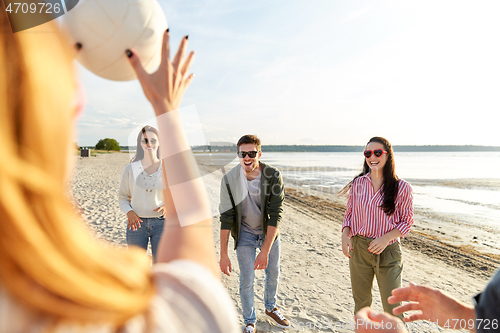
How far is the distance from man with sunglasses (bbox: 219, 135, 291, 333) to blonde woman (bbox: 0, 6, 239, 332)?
3202mm

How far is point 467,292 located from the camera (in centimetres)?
595

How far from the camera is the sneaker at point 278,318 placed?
13.9 feet

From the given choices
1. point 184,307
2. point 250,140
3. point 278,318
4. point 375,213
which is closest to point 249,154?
point 250,140

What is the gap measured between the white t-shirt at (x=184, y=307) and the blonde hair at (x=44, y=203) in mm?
23

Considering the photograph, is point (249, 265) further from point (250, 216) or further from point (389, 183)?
point (389, 183)

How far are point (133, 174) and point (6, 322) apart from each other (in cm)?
359

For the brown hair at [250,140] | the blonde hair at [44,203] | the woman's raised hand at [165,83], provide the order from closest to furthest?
the blonde hair at [44,203] < the woman's raised hand at [165,83] < the brown hair at [250,140]

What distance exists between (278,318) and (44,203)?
446 cm

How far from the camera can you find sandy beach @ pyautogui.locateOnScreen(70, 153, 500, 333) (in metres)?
4.83

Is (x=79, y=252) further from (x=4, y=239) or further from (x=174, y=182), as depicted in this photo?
(x=174, y=182)

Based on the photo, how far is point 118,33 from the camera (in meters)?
1.34

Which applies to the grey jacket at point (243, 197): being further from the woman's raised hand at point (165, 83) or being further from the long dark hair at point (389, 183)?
the woman's raised hand at point (165, 83)

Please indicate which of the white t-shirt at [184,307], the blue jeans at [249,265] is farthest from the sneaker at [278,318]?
the white t-shirt at [184,307]

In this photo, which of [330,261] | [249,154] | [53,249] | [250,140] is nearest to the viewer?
[53,249]
